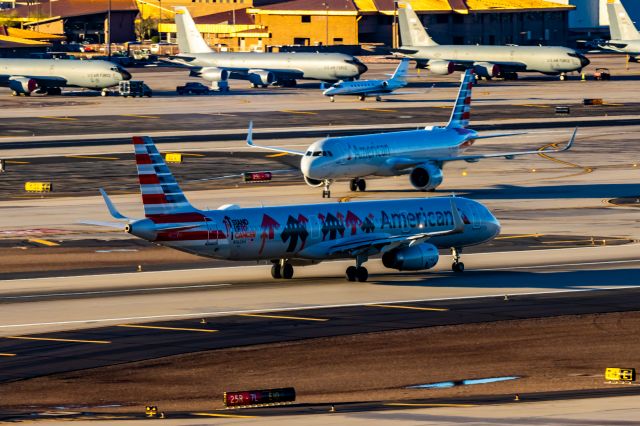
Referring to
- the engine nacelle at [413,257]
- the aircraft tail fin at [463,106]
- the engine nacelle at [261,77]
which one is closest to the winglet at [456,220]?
the engine nacelle at [413,257]

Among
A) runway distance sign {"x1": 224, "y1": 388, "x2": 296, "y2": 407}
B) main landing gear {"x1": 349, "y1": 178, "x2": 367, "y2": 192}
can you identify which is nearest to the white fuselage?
main landing gear {"x1": 349, "y1": 178, "x2": 367, "y2": 192}

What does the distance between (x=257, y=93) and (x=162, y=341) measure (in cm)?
13156

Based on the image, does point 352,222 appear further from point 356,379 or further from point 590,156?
point 590,156

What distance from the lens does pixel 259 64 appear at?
191750 mm

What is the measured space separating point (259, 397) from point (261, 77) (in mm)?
149823

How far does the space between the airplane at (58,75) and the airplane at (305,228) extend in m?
113

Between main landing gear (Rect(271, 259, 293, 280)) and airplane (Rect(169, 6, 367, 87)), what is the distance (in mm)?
120495

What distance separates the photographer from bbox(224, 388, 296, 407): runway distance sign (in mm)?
40500

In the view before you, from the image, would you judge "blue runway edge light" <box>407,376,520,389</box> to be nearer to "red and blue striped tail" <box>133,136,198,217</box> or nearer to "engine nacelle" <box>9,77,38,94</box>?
A: "red and blue striped tail" <box>133,136,198,217</box>

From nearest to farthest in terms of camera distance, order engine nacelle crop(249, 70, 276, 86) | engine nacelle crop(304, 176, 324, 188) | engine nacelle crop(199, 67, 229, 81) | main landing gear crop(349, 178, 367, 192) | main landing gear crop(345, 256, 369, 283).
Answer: main landing gear crop(345, 256, 369, 283) → engine nacelle crop(304, 176, 324, 188) → main landing gear crop(349, 178, 367, 192) → engine nacelle crop(199, 67, 229, 81) → engine nacelle crop(249, 70, 276, 86)

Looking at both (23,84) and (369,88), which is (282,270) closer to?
(369,88)

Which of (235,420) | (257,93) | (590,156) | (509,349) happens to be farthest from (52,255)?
(257,93)

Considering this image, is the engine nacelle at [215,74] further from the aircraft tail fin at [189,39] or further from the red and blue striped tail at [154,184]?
the red and blue striped tail at [154,184]

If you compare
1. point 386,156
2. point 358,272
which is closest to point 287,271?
point 358,272
